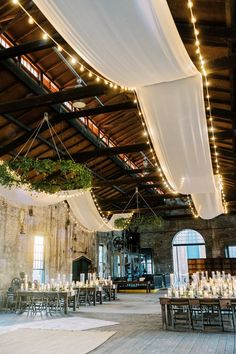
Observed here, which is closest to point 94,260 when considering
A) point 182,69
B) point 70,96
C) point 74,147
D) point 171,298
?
point 74,147

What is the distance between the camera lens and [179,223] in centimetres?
2244

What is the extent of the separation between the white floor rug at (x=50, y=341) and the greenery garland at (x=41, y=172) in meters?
2.81

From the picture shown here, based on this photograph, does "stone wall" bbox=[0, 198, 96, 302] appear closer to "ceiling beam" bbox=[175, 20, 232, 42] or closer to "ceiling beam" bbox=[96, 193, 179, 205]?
"ceiling beam" bbox=[96, 193, 179, 205]

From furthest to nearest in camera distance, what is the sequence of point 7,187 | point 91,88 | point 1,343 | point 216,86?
point 216,86
point 7,187
point 91,88
point 1,343

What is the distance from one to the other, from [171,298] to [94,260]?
11954mm

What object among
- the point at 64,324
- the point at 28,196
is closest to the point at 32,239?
the point at 28,196

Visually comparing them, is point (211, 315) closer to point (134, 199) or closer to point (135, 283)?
point (135, 283)

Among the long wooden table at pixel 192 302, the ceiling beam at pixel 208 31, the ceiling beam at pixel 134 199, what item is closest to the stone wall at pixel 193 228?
the ceiling beam at pixel 134 199

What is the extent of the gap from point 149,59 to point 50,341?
4.90 m

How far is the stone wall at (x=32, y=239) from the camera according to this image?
11.1 m

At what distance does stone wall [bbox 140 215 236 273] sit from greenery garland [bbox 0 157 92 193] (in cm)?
1579

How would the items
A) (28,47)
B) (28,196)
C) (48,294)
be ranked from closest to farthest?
(28,47)
(28,196)
(48,294)

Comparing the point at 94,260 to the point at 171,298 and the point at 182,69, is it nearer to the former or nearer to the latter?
the point at 171,298

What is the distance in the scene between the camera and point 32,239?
1260 centimetres
